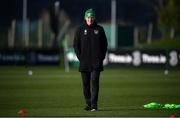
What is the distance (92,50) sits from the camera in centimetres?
1728

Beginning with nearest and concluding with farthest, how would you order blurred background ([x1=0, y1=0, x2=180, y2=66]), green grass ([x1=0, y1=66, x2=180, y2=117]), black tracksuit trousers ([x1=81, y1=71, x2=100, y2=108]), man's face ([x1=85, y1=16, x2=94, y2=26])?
man's face ([x1=85, y1=16, x2=94, y2=26]) < green grass ([x1=0, y1=66, x2=180, y2=117]) < black tracksuit trousers ([x1=81, y1=71, x2=100, y2=108]) < blurred background ([x1=0, y1=0, x2=180, y2=66])

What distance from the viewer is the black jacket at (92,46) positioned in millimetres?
17203

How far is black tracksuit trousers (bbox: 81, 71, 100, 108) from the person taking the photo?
1733 centimetres

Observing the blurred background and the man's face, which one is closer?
the man's face

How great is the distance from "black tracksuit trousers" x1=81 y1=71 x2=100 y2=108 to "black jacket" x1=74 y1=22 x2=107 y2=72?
0.17 meters

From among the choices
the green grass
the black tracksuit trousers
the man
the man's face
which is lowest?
the green grass

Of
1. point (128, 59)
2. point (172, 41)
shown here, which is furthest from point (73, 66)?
point (172, 41)

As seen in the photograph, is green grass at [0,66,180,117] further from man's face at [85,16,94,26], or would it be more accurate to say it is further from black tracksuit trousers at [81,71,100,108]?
man's face at [85,16,94,26]

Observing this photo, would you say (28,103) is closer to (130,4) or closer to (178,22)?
Result: (178,22)

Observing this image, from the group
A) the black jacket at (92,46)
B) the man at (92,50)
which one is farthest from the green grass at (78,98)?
the black jacket at (92,46)

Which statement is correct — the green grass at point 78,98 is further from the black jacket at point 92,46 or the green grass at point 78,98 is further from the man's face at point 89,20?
the man's face at point 89,20

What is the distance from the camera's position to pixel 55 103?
20.0 meters

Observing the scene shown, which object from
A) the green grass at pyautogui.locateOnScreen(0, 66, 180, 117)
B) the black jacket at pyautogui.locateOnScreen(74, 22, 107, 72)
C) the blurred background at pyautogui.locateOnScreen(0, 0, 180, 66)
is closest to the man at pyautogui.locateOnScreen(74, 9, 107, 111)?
the black jacket at pyautogui.locateOnScreen(74, 22, 107, 72)

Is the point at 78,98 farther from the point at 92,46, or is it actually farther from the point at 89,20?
the point at 89,20
